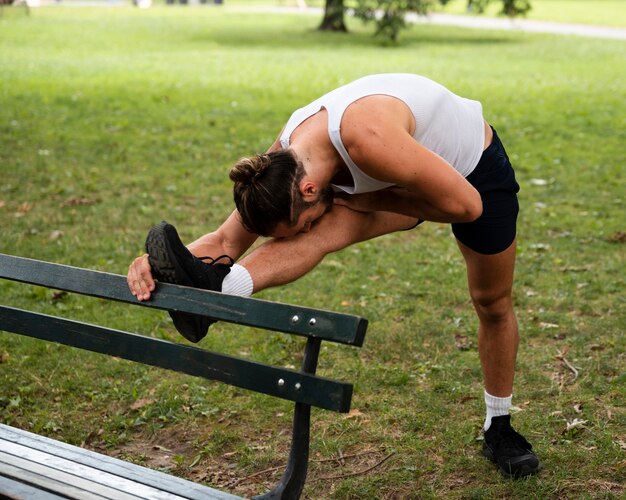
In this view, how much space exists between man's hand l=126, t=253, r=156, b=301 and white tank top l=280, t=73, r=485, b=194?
0.66 m

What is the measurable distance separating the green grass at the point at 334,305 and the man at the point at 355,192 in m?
0.97

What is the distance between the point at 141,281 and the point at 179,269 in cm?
13

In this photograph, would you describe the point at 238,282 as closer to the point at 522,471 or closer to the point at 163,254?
the point at 163,254

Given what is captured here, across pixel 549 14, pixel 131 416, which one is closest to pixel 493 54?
pixel 549 14

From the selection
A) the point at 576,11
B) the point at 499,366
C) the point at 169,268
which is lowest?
the point at 576,11

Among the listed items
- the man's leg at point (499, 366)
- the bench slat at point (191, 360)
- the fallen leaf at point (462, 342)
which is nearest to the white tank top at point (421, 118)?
the man's leg at point (499, 366)

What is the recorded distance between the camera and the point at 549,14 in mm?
36312

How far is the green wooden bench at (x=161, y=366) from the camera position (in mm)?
2625

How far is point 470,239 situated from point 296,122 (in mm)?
816

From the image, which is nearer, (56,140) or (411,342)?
(411,342)

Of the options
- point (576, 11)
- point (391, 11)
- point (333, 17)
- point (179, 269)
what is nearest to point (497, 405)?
point (179, 269)

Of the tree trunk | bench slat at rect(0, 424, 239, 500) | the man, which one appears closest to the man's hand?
the man

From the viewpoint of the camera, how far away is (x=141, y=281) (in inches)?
115

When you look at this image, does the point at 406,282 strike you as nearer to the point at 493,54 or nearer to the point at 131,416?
the point at 131,416
